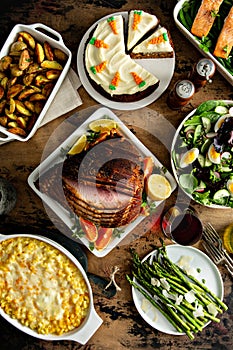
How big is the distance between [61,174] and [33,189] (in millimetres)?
248

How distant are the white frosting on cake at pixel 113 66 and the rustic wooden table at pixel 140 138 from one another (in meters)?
0.16

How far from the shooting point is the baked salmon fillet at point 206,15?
3336 millimetres

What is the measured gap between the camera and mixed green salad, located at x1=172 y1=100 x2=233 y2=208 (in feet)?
11.0

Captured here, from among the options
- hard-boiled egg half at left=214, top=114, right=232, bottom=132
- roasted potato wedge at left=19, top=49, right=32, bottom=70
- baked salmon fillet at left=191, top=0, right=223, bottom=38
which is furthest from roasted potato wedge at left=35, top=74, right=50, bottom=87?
hard-boiled egg half at left=214, top=114, right=232, bottom=132

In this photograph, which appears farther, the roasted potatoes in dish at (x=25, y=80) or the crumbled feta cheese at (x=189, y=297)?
the crumbled feta cheese at (x=189, y=297)

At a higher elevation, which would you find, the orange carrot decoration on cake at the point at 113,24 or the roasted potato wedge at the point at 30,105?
the orange carrot decoration on cake at the point at 113,24

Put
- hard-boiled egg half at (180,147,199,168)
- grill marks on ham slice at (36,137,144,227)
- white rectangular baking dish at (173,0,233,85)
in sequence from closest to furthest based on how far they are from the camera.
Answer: grill marks on ham slice at (36,137,144,227) → hard-boiled egg half at (180,147,199,168) → white rectangular baking dish at (173,0,233,85)

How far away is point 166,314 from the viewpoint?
3.42 meters

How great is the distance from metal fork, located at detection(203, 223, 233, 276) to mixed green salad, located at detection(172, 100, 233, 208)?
223mm

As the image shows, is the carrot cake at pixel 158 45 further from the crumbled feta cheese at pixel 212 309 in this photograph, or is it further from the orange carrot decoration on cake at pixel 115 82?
the crumbled feta cheese at pixel 212 309

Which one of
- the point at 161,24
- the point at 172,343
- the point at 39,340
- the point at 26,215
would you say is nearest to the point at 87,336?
the point at 39,340

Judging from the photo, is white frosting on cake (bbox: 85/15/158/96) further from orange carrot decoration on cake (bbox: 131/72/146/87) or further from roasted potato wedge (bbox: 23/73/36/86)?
roasted potato wedge (bbox: 23/73/36/86)

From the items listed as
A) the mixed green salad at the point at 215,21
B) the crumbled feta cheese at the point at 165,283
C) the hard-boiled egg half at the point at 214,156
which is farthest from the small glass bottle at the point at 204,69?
the crumbled feta cheese at the point at 165,283

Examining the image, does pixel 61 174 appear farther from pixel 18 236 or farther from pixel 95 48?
pixel 95 48
